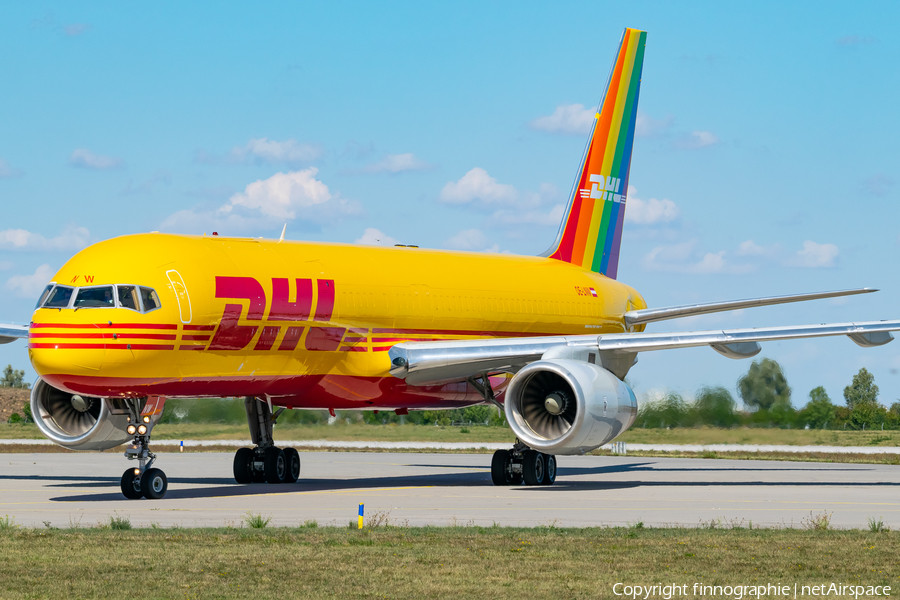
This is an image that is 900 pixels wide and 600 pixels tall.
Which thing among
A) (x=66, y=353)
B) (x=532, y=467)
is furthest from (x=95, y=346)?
(x=532, y=467)

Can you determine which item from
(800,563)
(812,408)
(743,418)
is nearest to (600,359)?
(800,563)

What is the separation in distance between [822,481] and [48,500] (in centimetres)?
1564

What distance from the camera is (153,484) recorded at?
20875 millimetres

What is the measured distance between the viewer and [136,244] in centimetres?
2142

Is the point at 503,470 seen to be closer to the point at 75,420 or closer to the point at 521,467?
the point at 521,467

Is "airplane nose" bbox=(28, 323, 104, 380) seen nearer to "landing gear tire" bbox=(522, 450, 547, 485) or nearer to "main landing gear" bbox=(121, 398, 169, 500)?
"main landing gear" bbox=(121, 398, 169, 500)

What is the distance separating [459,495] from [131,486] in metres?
5.71

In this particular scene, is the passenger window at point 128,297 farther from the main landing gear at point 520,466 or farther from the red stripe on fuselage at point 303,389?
the main landing gear at point 520,466

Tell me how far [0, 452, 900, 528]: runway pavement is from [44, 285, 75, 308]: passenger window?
322 cm

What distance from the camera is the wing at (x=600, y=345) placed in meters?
23.6

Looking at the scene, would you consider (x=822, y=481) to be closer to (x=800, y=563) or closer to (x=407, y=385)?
(x=407, y=385)

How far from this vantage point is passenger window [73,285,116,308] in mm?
20125

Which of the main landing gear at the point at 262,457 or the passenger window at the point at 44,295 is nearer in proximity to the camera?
the passenger window at the point at 44,295

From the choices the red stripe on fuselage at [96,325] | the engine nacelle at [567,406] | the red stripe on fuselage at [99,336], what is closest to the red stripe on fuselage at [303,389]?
the red stripe on fuselage at [99,336]
